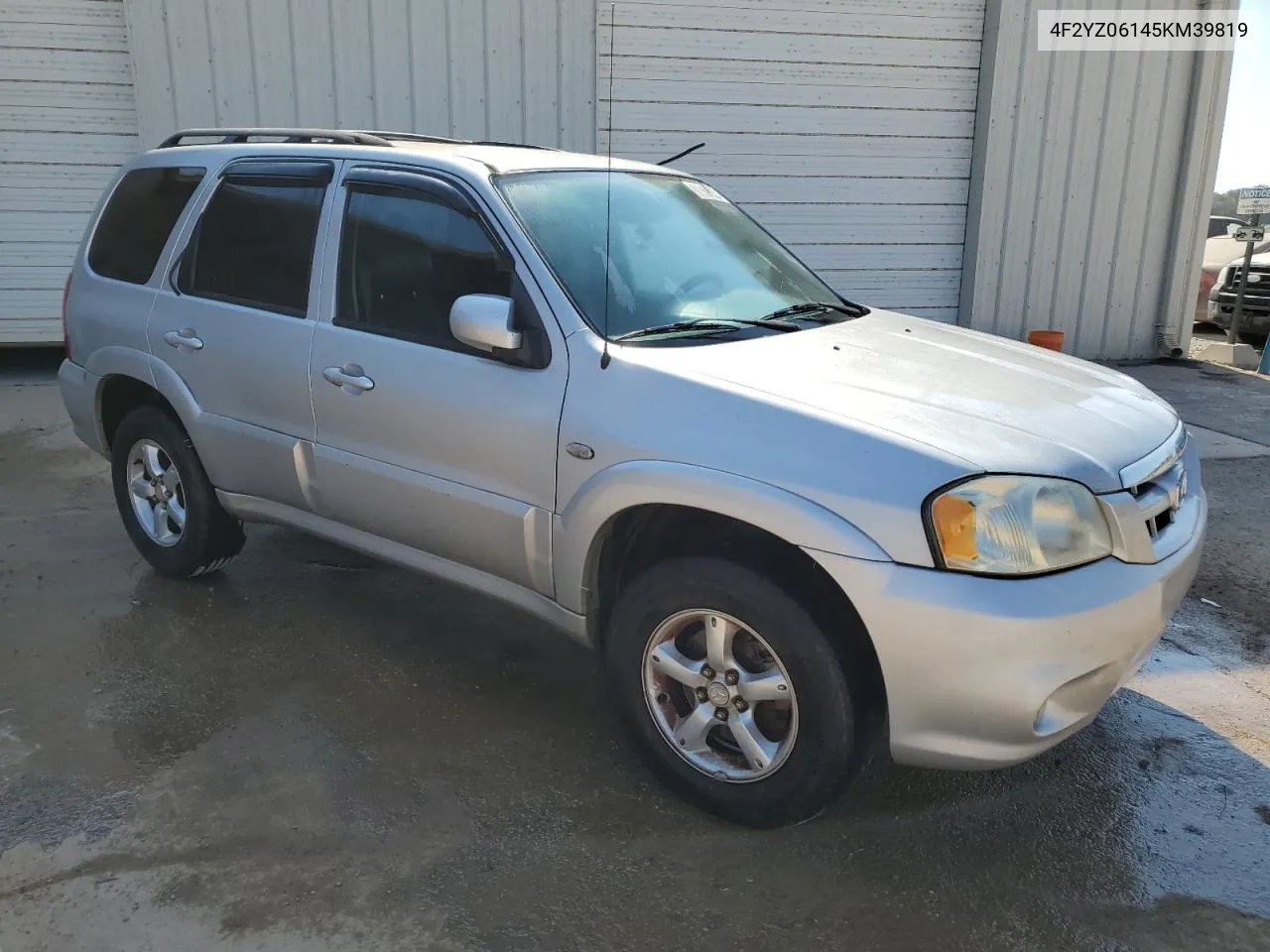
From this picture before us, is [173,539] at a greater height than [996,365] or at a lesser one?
lesser

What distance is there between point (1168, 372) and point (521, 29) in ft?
22.6

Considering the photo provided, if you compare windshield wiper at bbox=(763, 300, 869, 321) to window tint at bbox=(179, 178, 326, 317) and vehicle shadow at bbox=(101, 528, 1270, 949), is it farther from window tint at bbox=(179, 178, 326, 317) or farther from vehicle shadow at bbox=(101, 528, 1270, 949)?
window tint at bbox=(179, 178, 326, 317)

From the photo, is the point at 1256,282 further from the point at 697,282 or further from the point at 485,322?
the point at 485,322

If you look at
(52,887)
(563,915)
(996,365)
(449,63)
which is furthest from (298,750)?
(449,63)

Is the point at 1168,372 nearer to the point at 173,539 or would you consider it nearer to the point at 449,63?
the point at 449,63

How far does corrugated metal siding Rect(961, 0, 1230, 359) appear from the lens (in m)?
9.38

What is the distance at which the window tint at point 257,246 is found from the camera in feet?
11.8

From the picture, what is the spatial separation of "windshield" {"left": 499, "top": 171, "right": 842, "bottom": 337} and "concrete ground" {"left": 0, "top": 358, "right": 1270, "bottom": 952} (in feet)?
4.57

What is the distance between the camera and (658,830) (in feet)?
8.97

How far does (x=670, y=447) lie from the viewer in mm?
2598

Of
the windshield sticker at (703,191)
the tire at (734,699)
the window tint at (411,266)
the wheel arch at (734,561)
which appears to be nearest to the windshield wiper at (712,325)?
the window tint at (411,266)

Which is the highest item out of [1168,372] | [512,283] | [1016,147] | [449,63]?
[449,63]

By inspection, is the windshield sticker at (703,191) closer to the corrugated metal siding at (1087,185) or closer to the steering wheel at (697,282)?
the steering wheel at (697,282)

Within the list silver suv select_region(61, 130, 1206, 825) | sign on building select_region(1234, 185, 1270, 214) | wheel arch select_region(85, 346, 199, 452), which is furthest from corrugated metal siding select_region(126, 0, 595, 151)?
sign on building select_region(1234, 185, 1270, 214)
